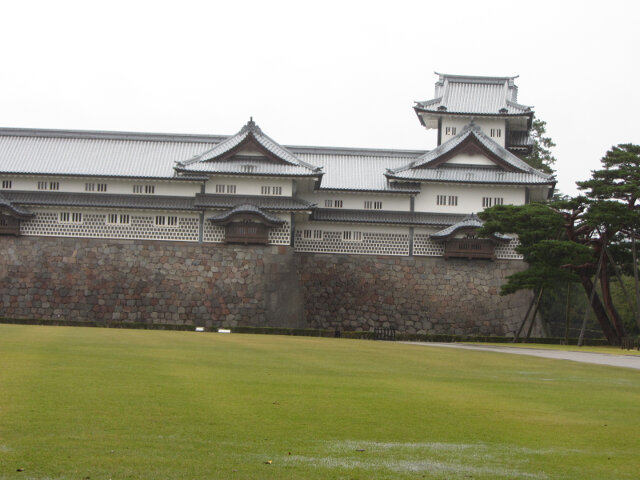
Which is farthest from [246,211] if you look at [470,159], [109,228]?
[470,159]

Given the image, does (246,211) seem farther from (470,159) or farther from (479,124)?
(479,124)

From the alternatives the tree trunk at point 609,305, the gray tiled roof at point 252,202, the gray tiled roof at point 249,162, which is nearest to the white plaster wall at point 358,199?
the gray tiled roof at point 252,202

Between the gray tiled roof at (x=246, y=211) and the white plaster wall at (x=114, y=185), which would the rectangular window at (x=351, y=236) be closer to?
the gray tiled roof at (x=246, y=211)

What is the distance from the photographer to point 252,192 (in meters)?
53.1

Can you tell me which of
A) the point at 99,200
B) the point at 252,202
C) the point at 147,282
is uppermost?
the point at 252,202

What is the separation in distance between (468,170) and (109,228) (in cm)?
2097

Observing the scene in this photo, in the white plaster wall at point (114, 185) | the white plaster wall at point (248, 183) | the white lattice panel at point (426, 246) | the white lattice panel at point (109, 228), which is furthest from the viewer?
the white plaster wall at point (114, 185)

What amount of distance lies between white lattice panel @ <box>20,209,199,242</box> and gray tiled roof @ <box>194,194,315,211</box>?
1.27 metres

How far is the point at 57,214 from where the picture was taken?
172ft

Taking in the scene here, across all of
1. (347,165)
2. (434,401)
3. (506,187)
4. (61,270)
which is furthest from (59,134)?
(434,401)

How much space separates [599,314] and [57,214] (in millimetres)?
29892

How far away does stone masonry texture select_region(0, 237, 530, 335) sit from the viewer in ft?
167

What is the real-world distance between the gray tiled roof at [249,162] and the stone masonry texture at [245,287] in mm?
4400

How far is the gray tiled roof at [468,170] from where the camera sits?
53531 mm
